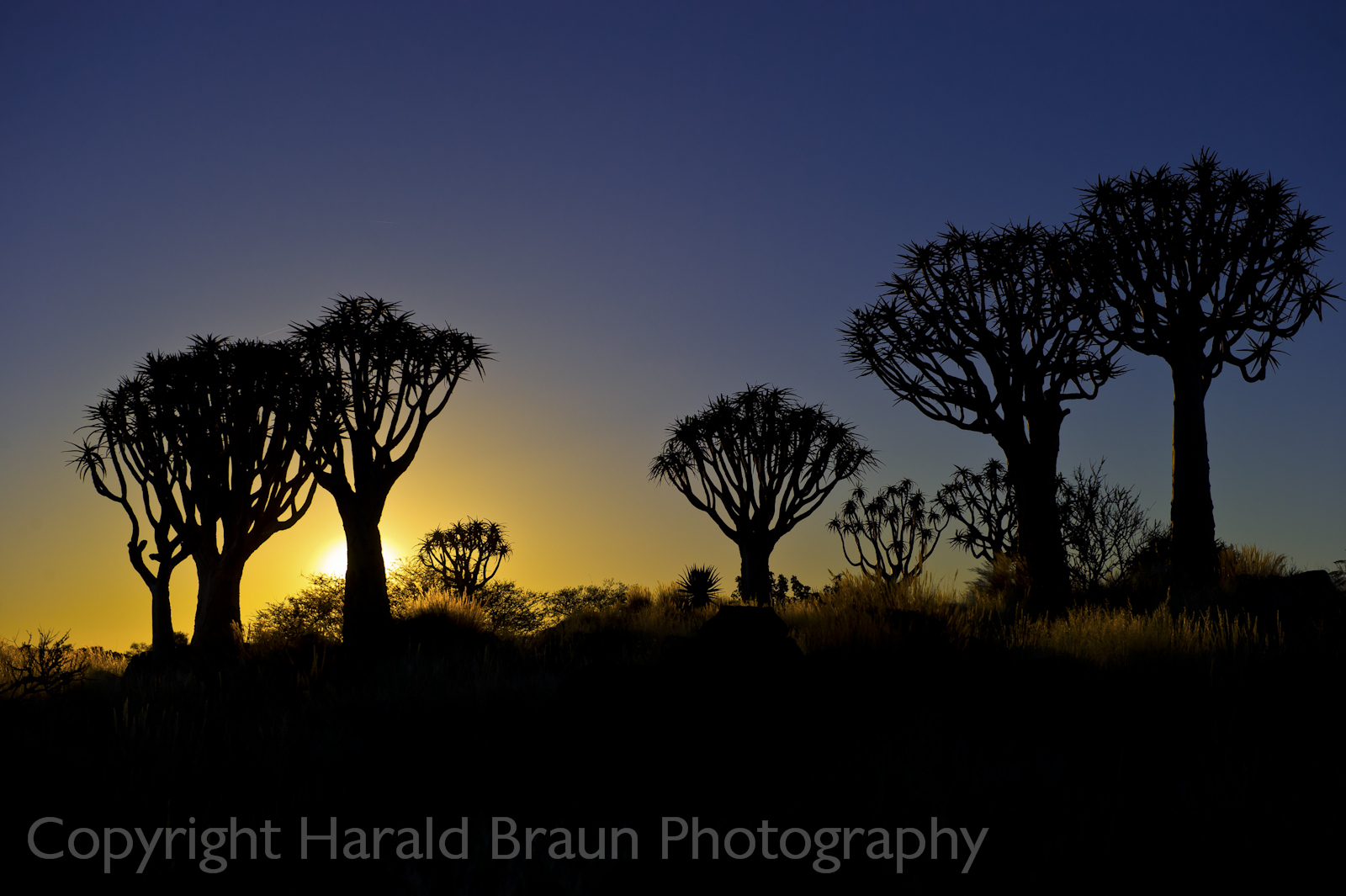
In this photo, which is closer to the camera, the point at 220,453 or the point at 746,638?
the point at 746,638

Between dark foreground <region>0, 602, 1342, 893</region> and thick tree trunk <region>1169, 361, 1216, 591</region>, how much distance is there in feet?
31.2

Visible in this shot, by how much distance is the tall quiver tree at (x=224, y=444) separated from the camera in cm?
1878

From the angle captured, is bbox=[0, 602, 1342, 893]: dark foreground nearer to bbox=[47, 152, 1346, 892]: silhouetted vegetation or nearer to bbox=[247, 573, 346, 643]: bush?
bbox=[47, 152, 1346, 892]: silhouetted vegetation

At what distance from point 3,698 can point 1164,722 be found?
11.7 metres

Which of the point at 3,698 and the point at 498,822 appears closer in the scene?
the point at 498,822

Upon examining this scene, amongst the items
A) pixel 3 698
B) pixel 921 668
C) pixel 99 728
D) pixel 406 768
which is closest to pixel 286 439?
pixel 3 698

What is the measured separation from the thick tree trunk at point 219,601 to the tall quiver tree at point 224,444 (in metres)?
0.02

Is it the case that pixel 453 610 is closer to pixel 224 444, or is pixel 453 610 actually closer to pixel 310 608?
pixel 224 444

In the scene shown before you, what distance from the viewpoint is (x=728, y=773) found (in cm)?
638

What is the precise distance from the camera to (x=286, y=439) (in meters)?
19.3

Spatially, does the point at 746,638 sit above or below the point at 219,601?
above

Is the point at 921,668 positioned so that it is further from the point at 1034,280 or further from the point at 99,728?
the point at 1034,280

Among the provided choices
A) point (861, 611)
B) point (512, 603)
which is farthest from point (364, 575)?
point (512, 603)

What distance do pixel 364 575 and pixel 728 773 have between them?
11805 millimetres
